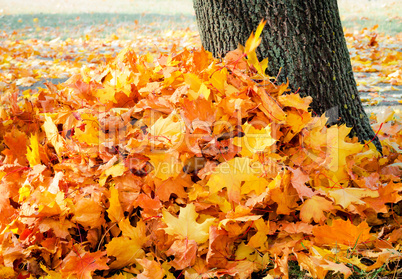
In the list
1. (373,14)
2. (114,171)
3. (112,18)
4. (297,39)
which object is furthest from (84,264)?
(373,14)

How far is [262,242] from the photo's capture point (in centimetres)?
135

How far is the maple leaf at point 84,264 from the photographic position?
1.27 meters

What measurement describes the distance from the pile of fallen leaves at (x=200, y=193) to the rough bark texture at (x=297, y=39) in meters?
0.21

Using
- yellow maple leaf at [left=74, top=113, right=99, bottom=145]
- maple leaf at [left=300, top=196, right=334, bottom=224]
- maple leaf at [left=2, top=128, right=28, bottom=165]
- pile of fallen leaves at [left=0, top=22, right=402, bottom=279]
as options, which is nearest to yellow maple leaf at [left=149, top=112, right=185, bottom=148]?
pile of fallen leaves at [left=0, top=22, right=402, bottom=279]

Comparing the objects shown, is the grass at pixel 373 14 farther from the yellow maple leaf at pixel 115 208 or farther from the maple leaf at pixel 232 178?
the yellow maple leaf at pixel 115 208

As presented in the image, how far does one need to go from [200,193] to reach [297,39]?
40.4 inches

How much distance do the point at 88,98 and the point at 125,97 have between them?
21cm

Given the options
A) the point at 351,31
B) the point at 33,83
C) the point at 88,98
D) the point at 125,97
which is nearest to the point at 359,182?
the point at 125,97

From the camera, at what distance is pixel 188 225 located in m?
1.31

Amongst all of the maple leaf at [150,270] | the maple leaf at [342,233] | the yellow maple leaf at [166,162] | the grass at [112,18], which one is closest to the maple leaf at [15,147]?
the yellow maple leaf at [166,162]

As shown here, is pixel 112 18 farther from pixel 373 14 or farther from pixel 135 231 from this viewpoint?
pixel 135 231

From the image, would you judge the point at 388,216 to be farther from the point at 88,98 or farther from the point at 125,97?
the point at 88,98

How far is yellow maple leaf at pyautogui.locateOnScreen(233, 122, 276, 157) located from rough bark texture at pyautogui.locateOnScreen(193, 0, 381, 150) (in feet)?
1.63

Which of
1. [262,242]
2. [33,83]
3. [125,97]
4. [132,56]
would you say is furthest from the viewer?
[33,83]
